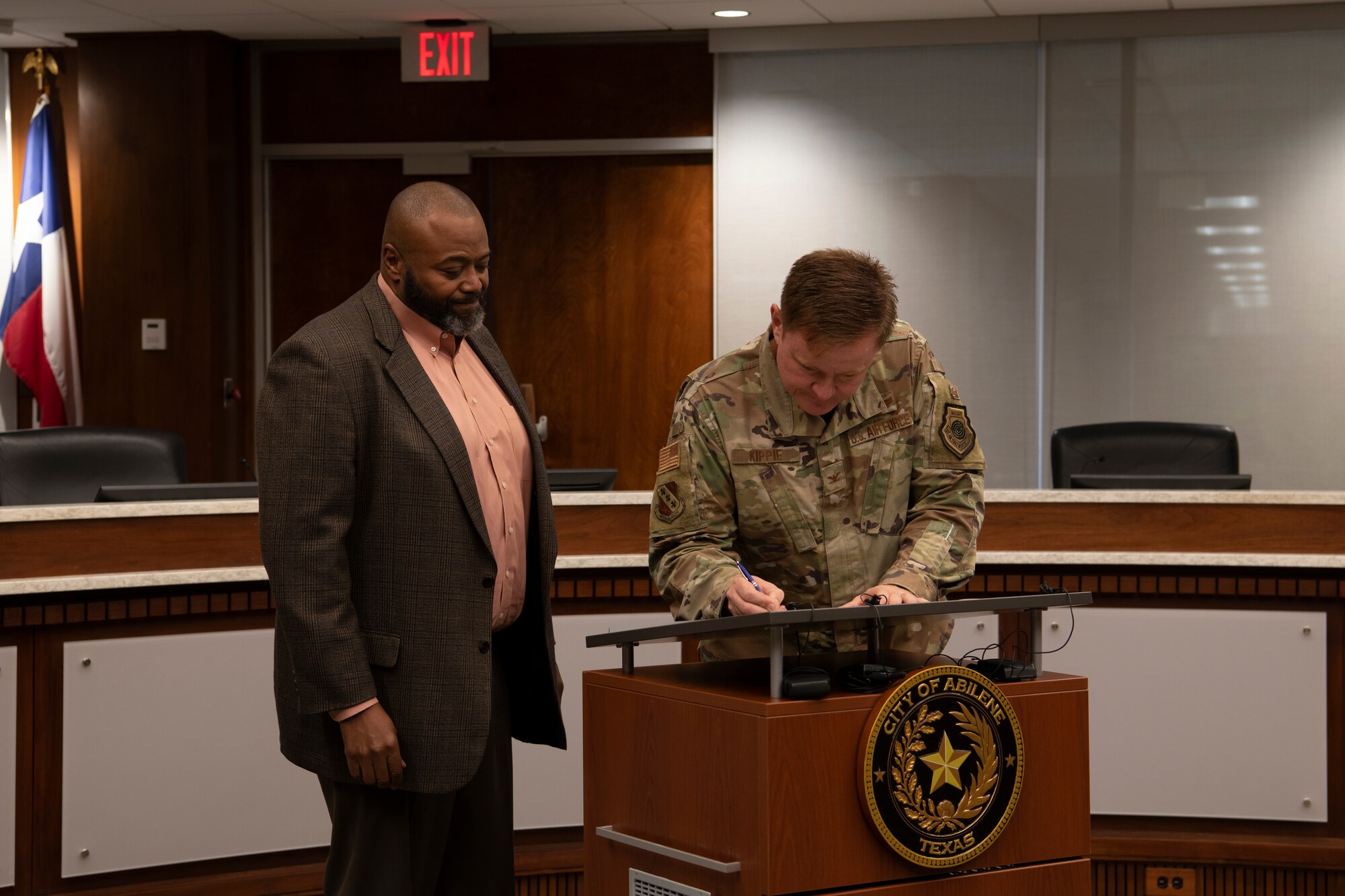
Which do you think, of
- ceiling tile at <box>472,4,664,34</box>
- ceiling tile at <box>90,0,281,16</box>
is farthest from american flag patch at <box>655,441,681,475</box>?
ceiling tile at <box>90,0,281,16</box>

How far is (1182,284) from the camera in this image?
6020 mm

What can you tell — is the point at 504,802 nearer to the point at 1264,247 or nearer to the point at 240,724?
the point at 240,724

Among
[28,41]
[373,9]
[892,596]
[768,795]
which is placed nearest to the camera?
[768,795]

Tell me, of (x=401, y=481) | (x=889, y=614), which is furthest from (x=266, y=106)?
(x=889, y=614)

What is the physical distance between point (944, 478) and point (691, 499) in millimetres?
378

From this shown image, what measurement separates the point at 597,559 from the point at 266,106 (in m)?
4.32

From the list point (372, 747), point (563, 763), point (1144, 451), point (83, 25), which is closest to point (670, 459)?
point (372, 747)

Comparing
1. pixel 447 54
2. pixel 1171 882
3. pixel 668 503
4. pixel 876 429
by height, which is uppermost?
pixel 447 54

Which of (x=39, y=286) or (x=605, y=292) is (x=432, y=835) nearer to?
(x=605, y=292)

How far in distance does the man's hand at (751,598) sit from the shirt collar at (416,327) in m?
0.63

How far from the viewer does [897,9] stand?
580 centimetres

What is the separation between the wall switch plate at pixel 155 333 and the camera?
622cm

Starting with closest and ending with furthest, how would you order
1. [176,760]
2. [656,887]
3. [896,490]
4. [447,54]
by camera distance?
[656,887]
[896,490]
[176,760]
[447,54]

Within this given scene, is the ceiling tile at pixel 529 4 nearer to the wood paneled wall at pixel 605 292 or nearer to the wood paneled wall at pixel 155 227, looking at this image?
the wood paneled wall at pixel 605 292
